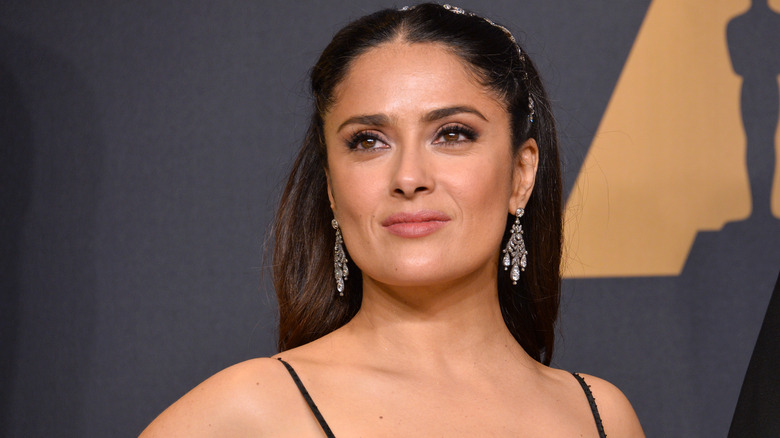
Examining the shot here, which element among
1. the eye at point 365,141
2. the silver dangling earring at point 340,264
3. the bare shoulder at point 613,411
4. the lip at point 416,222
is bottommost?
the bare shoulder at point 613,411

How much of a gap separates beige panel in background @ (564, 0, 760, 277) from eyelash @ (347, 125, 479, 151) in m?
0.95

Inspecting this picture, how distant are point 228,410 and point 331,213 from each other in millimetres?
552

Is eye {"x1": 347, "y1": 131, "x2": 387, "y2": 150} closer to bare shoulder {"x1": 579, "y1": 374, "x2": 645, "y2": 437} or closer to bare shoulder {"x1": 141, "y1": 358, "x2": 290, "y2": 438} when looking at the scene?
bare shoulder {"x1": 141, "y1": 358, "x2": 290, "y2": 438}

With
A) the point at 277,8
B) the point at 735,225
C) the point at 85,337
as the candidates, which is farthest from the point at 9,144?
the point at 735,225

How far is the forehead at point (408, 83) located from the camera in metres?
1.76

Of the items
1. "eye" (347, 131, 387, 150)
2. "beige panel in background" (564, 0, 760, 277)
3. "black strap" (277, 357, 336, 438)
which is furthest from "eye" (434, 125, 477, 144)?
"beige panel in background" (564, 0, 760, 277)

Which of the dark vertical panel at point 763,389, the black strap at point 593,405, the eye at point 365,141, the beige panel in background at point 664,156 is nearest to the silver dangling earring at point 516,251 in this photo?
the black strap at point 593,405

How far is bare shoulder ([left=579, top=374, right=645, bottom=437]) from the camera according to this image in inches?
77.5

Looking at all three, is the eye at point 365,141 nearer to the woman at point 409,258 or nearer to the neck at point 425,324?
the woman at point 409,258

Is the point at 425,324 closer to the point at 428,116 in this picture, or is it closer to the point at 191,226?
the point at 428,116

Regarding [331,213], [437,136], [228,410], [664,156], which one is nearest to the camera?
[228,410]

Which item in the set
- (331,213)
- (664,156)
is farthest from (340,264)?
(664,156)

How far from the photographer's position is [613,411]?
199cm

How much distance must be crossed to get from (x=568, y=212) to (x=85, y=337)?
1339 millimetres
